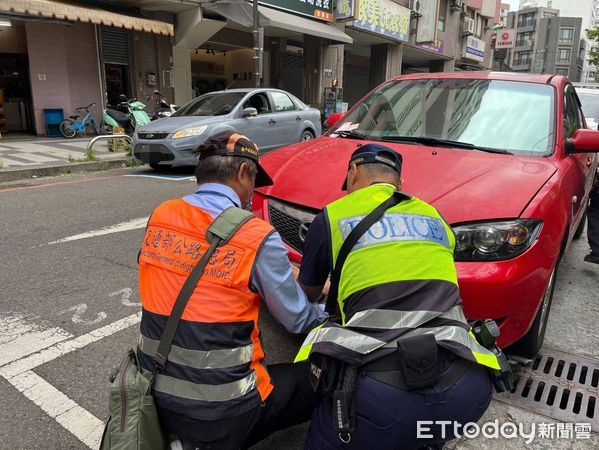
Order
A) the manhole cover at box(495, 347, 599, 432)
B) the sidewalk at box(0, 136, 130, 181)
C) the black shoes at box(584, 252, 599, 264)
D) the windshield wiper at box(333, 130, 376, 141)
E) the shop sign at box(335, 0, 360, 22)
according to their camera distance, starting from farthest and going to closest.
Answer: the shop sign at box(335, 0, 360, 22) → the sidewalk at box(0, 136, 130, 181) → the black shoes at box(584, 252, 599, 264) → the windshield wiper at box(333, 130, 376, 141) → the manhole cover at box(495, 347, 599, 432)

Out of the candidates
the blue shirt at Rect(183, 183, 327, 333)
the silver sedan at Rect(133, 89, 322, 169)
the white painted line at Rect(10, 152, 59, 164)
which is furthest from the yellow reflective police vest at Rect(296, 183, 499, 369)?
the white painted line at Rect(10, 152, 59, 164)

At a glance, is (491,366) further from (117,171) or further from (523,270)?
(117,171)

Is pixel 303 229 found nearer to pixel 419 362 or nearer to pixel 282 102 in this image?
pixel 419 362

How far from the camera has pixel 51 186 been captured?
7.68 m

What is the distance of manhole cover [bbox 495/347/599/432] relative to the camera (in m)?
2.47

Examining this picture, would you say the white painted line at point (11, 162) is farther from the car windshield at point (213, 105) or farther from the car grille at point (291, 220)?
the car grille at point (291, 220)

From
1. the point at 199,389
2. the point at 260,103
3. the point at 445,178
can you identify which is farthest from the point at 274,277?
the point at 260,103

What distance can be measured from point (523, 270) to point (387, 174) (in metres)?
0.92

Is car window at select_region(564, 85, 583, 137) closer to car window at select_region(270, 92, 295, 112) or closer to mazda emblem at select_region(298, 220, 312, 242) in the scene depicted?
mazda emblem at select_region(298, 220, 312, 242)

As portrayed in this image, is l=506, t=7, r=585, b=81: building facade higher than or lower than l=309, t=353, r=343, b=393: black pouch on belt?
higher

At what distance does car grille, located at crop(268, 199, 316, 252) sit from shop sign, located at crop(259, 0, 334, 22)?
620 inches

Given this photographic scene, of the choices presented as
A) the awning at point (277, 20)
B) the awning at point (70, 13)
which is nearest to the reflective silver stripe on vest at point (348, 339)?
the awning at point (70, 13)

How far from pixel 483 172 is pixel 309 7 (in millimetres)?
17885

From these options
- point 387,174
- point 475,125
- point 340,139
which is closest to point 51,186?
point 340,139
